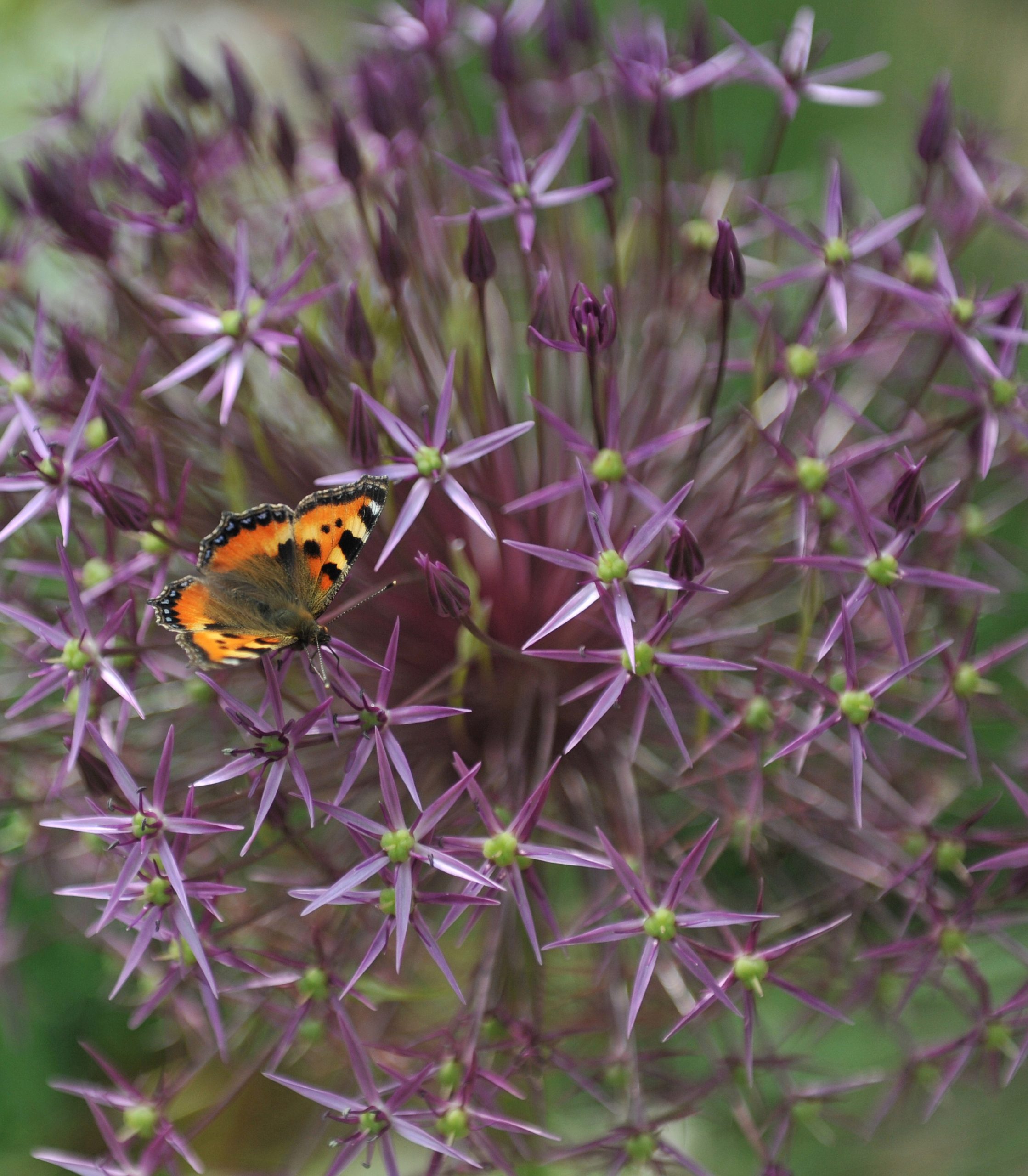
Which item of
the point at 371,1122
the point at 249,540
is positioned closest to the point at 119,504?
the point at 249,540

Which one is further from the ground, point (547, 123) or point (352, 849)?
point (547, 123)

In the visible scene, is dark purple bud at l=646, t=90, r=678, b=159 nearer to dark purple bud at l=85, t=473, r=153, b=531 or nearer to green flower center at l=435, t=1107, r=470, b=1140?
dark purple bud at l=85, t=473, r=153, b=531

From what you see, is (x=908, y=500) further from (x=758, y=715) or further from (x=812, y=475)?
(x=758, y=715)

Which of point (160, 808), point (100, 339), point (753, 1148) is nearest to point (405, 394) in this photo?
point (100, 339)

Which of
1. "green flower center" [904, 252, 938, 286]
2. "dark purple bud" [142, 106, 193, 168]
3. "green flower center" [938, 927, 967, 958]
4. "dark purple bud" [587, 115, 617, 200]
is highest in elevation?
"dark purple bud" [142, 106, 193, 168]

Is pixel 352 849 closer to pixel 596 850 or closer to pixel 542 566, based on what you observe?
pixel 596 850

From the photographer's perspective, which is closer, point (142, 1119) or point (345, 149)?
point (142, 1119)

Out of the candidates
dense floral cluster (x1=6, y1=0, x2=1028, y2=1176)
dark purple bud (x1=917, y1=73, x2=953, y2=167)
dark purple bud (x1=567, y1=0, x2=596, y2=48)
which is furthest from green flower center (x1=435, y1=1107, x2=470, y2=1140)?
dark purple bud (x1=567, y1=0, x2=596, y2=48)
